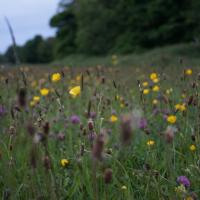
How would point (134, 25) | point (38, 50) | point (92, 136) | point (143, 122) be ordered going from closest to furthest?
1. point (92, 136)
2. point (143, 122)
3. point (134, 25)
4. point (38, 50)

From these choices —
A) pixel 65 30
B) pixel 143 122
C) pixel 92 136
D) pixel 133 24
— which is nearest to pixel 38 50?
pixel 65 30

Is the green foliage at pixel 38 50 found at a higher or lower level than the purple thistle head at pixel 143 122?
higher

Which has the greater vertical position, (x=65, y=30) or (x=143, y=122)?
(x=65, y=30)

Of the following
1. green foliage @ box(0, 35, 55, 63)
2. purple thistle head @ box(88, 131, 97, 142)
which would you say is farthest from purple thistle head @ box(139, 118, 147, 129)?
green foliage @ box(0, 35, 55, 63)

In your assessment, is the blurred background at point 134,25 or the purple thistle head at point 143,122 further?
the blurred background at point 134,25

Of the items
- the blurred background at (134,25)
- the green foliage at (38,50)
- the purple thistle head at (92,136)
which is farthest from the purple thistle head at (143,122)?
the green foliage at (38,50)

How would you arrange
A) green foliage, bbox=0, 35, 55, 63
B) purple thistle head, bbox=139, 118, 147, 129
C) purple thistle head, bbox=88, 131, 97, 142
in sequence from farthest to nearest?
green foliage, bbox=0, 35, 55, 63 → purple thistle head, bbox=139, 118, 147, 129 → purple thistle head, bbox=88, 131, 97, 142

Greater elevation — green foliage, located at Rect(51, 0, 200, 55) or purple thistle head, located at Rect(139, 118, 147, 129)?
green foliage, located at Rect(51, 0, 200, 55)

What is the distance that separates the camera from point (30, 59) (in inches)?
1602

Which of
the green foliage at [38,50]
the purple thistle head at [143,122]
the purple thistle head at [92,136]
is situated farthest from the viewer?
the green foliage at [38,50]

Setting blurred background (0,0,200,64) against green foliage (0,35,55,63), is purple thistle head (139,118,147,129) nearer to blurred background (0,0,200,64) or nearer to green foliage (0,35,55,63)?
blurred background (0,0,200,64)

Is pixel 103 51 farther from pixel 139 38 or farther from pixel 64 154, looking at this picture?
pixel 64 154

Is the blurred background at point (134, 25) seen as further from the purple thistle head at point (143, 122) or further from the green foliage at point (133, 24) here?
the purple thistle head at point (143, 122)

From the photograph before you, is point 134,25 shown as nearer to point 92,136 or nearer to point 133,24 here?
point 133,24
